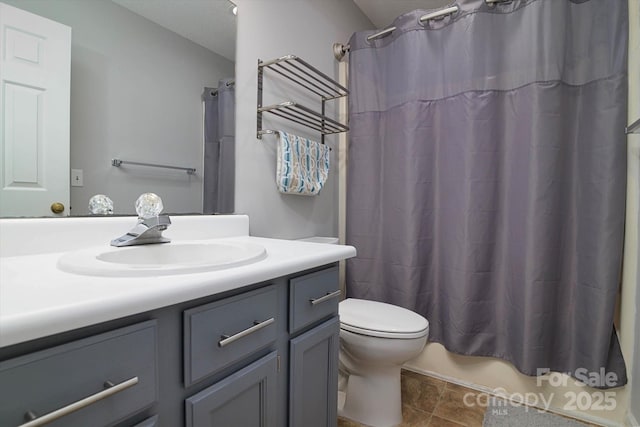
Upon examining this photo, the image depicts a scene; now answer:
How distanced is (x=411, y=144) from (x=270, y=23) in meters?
0.93

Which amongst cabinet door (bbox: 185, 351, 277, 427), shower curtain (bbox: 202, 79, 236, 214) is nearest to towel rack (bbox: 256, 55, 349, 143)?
shower curtain (bbox: 202, 79, 236, 214)

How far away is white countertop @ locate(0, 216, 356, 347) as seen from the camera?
1.33 ft

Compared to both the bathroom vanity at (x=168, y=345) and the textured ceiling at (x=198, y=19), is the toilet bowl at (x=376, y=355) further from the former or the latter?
the textured ceiling at (x=198, y=19)

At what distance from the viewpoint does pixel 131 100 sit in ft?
3.35

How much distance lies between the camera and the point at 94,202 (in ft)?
3.11

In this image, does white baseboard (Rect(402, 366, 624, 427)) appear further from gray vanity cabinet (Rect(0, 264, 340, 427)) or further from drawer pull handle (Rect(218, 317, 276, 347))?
drawer pull handle (Rect(218, 317, 276, 347))

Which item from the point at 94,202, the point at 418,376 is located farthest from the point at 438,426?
the point at 94,202

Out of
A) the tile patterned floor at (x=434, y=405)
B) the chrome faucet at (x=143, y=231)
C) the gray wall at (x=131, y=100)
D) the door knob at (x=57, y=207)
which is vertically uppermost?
the gray wall at (x=131, y=100)

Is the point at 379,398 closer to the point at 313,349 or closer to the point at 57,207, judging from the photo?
the point at 313,349

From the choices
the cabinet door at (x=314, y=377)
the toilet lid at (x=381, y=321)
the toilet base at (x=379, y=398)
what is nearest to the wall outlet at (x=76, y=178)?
the cabinet door at (x=314, y=377)

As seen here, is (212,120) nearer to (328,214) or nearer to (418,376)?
(328,214)

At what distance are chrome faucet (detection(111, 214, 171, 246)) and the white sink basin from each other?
17 mm

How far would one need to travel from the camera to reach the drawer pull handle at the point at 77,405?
402 mm

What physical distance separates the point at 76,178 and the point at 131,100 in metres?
0.30
